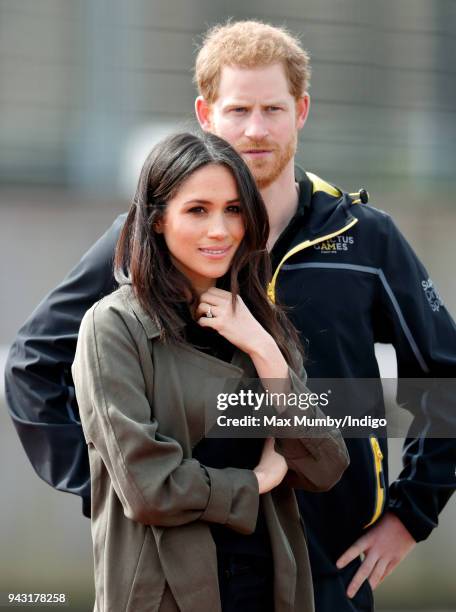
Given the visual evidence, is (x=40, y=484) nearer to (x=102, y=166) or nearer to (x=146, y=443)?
(x=102, y=166)

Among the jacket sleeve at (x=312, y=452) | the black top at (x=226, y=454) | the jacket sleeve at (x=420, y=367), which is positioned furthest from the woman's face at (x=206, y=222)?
the jacket sleeve at (x=420, y=367)

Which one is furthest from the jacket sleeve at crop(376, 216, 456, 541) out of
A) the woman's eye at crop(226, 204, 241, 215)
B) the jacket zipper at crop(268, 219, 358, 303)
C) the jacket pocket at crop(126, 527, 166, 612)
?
the jacket pocket at crop(126, 527, 166, 612)

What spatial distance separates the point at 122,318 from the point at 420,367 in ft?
3.22

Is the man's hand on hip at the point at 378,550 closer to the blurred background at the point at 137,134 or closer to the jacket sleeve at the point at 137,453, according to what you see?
the jacket sleeve at the point at 137,453

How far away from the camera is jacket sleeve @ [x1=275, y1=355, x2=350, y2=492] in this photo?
7.39 feet

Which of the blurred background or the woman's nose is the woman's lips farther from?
the blurred background

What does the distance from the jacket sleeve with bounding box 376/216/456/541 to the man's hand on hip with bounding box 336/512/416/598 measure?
0.08 ft

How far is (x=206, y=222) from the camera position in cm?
227

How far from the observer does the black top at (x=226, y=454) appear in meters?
2.25

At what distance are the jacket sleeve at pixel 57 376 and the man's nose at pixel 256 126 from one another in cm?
38

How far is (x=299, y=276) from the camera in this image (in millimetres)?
2803

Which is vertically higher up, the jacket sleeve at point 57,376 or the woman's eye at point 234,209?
the woman's eye at point 234,209

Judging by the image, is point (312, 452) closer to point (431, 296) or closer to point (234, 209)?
point (234, 209)

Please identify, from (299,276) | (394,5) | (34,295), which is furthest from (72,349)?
(394,5)
